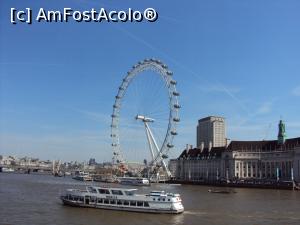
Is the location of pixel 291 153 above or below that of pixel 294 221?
above

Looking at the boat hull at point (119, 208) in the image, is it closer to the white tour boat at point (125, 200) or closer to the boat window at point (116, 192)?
the white tour boat at point (125, 200)

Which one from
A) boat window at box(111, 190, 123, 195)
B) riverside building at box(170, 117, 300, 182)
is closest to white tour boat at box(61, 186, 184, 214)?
boat window at box(111, 190, 123, 195)

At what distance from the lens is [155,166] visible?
109 m

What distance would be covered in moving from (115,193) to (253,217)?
1473 cm

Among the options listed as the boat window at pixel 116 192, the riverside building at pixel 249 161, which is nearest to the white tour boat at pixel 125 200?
the boat window at pixel 116 192

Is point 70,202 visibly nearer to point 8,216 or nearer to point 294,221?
point 8,216

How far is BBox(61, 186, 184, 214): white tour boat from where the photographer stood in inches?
1861

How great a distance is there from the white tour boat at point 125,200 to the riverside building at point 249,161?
83.5 meters

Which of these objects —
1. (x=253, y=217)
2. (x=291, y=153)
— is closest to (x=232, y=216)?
(x=253, y=217)

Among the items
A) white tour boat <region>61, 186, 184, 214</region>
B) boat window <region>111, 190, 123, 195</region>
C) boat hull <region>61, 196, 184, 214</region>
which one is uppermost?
boat window <region>111, 190, 123, 195</region>

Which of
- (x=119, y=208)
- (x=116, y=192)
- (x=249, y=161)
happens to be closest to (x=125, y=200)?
(x=119, y=208)

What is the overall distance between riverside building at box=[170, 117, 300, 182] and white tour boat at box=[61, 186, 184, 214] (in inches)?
3289

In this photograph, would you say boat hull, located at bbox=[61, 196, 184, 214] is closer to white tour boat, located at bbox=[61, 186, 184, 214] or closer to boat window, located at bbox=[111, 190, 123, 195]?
white tour boat, located at bbox=[61, 186, 184, 214]

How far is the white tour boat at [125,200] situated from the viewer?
1861 inches
